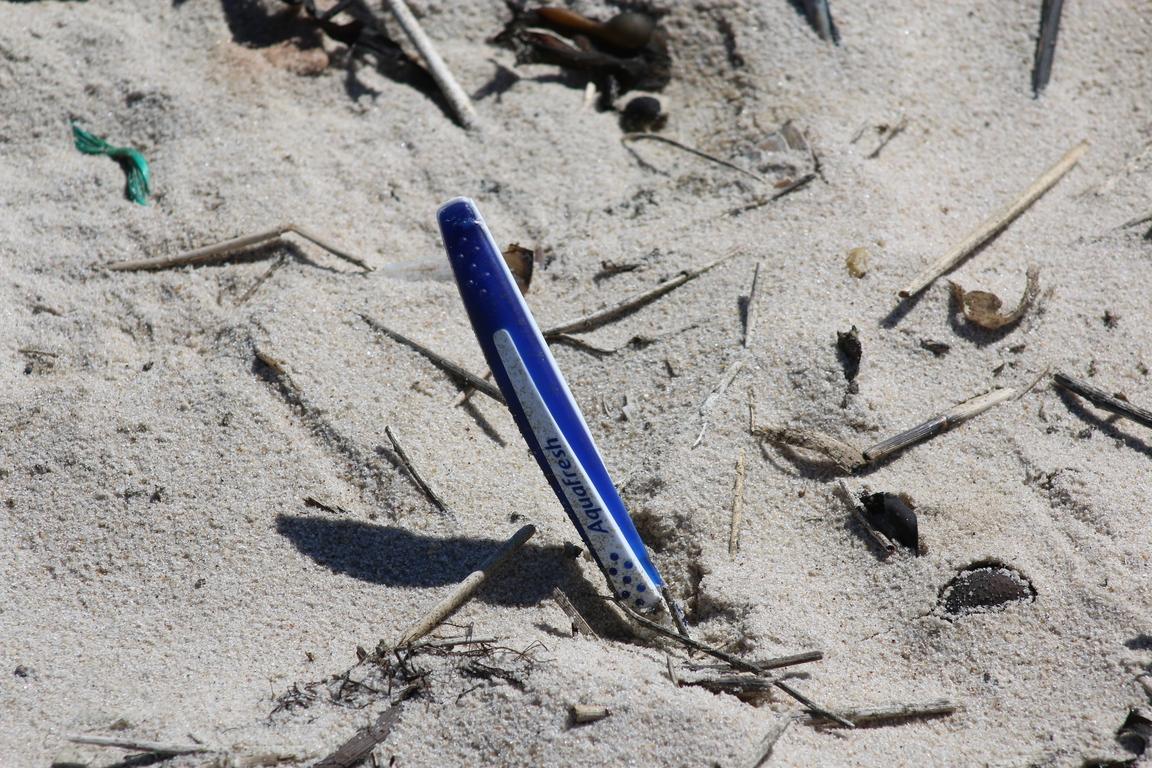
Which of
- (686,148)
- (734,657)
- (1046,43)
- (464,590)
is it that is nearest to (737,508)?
(734,657)

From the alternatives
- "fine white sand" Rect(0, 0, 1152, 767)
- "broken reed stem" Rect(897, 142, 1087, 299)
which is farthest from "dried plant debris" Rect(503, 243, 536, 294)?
"broken reed stem" Rect(897, 142, 1087, 299)

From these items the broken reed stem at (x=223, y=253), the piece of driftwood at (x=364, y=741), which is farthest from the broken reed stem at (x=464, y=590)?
the broken reed stem at (x=223, y=253)

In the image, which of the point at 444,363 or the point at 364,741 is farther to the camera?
the point at 444,363

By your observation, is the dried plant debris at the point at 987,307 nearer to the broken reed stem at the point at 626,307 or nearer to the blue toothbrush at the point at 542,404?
→ the broken reed stem at the point at 626,307

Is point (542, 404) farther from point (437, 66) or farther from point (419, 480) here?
point (437, 66)

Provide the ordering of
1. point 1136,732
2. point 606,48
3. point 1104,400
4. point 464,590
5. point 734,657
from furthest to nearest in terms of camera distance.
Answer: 1. point 606,48
2. point 1104,400
3. point 464,590
4. point 734,657
5. point 1136,732

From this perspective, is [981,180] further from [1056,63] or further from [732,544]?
[732,544]

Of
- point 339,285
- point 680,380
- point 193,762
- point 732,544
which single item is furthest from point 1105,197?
point 193,762
